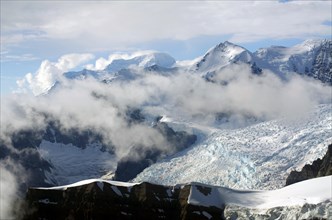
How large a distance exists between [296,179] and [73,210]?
94.8m

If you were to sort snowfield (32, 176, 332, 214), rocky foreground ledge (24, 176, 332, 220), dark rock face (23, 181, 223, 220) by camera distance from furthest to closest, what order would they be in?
dark rock face (23, 181, 223, 220)
rocky foreground ledge (24, 176, 332, 220)
snowfield (32, 176, 332, 214)

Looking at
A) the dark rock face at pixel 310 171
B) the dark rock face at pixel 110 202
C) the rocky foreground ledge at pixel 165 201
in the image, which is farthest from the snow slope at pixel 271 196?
the dark rock face at pixel 310 171

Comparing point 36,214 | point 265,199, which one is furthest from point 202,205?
point 36,214

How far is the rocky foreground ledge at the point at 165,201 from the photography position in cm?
10325

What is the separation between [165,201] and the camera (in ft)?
380

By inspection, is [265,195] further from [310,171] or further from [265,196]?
[310,171]

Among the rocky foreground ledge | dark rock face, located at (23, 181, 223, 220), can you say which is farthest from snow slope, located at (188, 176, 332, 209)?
dark rock face, located at (23, 181, 223, 220)

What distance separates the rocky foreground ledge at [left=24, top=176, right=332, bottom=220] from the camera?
339 ft

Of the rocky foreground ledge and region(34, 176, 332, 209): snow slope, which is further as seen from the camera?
the rocky foreground ledge

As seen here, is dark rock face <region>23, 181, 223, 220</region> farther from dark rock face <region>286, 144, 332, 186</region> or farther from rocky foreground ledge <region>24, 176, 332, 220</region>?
dark rock face <region>286, 144, 332, 186</region>

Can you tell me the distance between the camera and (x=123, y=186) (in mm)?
118188

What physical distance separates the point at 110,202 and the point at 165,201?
10.9m

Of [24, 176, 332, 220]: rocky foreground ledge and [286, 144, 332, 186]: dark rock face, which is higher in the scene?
[24, 176, 332, 220]: rocky foreground ledge

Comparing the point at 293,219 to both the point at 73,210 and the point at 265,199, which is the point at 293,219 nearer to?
the point at 265,199
